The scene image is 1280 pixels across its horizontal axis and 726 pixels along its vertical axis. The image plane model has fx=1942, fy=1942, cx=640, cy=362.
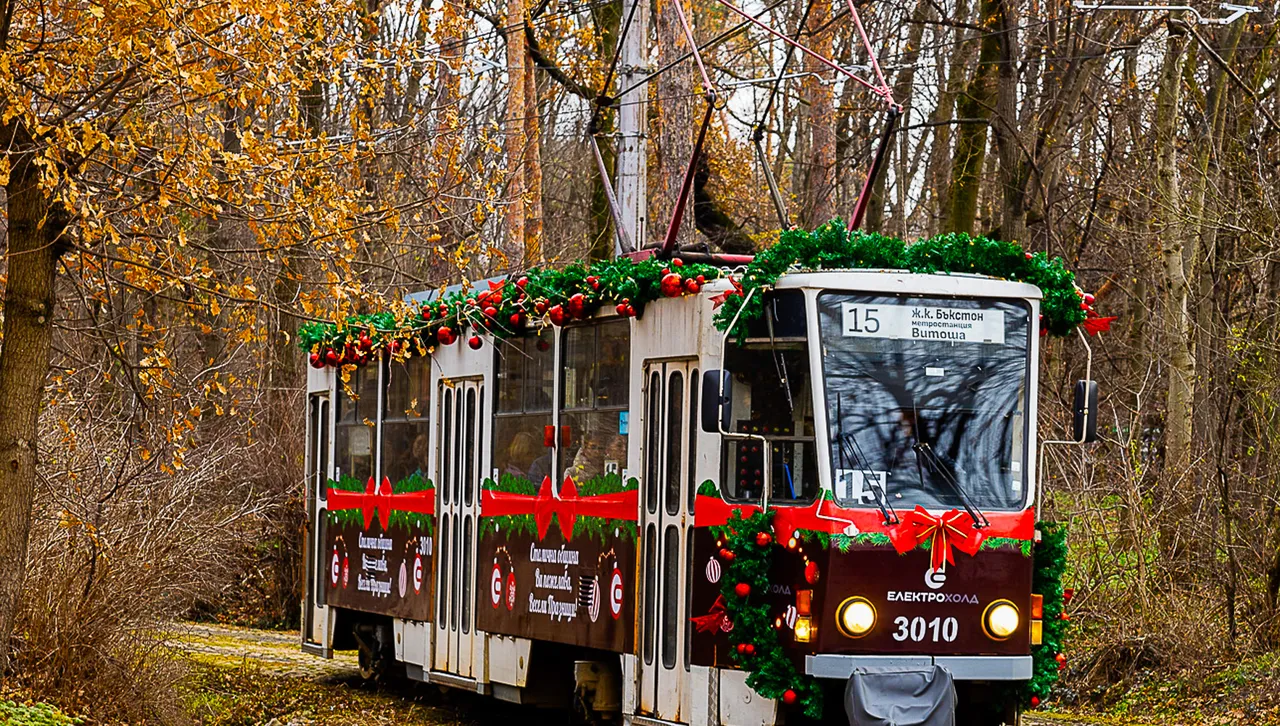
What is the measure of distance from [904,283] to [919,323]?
241mm

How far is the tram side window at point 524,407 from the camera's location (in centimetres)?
1327

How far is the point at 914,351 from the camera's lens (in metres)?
10.9

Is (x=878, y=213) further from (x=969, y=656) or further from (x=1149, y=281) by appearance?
(x=969, y=656)

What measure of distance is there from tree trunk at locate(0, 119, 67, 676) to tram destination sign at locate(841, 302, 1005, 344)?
4.90m

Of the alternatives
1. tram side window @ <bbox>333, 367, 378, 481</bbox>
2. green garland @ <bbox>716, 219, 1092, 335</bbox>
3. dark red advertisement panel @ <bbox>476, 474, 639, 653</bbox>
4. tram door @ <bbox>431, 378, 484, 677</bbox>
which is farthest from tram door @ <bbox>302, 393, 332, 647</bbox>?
green garland @ <bbox>716, 219, 1092, 335</bbox>

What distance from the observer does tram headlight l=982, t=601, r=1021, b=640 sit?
10945 mm

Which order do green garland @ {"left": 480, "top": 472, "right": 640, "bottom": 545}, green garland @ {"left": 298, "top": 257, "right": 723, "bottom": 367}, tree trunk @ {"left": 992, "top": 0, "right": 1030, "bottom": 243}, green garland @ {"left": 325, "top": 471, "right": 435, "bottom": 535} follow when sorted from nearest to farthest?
green garland @ {"left": 298, "top": 257, "right": 723, "bottom": 367} < green garland @ {"left": 480, "top": 472, "right": 640, "bottom": 545} < green garland @ {"left": 325, "top": 471, "right": 435, "bottom": 535} < tree trunk @ {"left": 992, "top": 0, "right": 1030, "bottom": 243}

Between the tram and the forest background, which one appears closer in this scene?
the tram

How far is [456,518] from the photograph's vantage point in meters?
14.7

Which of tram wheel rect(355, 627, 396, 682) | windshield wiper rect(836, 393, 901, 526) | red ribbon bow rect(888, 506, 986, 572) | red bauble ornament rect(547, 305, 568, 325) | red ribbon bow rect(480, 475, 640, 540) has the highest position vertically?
red bauble ornament rect(547, 305, 568, 325)

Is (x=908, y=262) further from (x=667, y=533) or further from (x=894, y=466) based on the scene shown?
(x=667, y=533)

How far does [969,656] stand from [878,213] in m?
17.5

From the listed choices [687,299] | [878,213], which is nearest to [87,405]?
[687,299]

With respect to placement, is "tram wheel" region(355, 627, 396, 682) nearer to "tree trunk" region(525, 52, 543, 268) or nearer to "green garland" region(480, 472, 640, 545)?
"green garland" region(480, 472, 640, 545)
